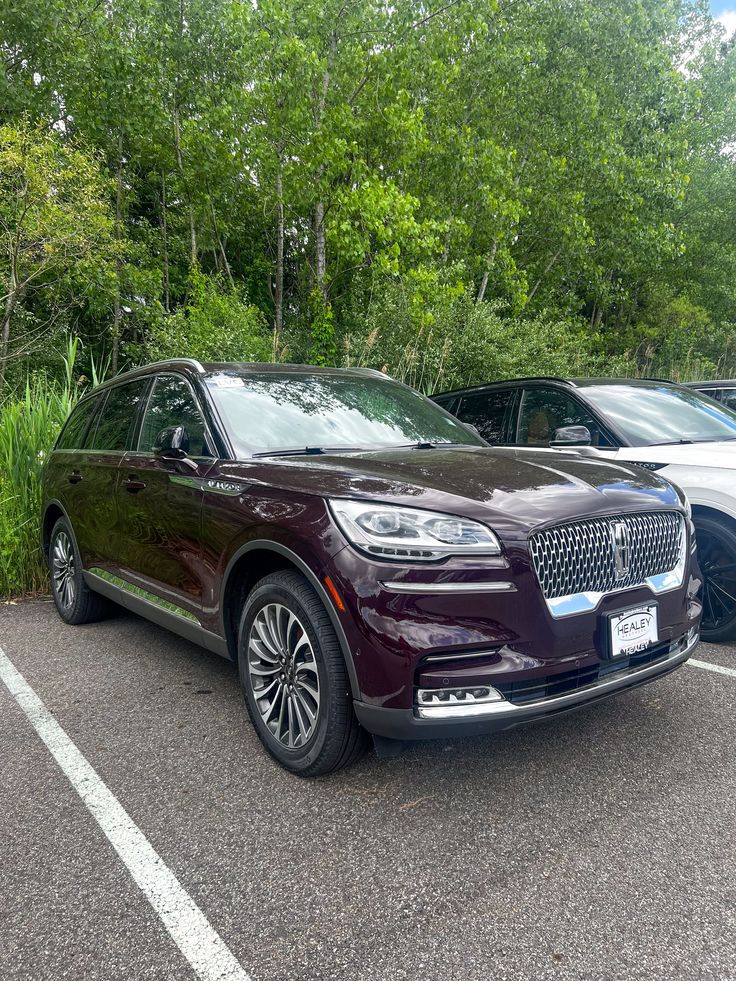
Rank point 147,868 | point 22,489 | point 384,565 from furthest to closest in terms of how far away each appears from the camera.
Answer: point 22,489
point 384,565
point 147,868

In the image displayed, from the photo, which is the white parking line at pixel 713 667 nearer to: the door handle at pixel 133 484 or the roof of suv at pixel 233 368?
the roof of suv at pixel 233 368

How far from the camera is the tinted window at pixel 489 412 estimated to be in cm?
613

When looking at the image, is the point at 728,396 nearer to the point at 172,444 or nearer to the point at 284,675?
the point at 172,444

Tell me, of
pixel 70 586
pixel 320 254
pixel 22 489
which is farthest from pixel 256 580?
pixel 320 254

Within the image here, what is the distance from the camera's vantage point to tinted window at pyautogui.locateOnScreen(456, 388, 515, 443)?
6133 mm

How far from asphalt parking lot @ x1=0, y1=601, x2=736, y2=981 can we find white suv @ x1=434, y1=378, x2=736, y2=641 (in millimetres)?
1047

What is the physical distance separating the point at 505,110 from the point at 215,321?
393 inches

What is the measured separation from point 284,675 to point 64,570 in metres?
3.05

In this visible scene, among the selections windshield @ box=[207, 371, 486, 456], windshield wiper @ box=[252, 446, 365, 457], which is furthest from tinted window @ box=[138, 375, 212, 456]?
windshield wiper @ box=[252, 446, 365, 457]

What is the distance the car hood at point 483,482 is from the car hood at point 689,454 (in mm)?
1482

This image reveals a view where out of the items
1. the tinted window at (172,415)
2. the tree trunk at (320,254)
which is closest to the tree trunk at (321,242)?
the tree trunk at (320,254)

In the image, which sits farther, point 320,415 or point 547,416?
point 547,416

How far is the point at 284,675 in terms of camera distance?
2848 millimetres

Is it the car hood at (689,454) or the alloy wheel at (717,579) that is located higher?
the car hood at (689,454)
